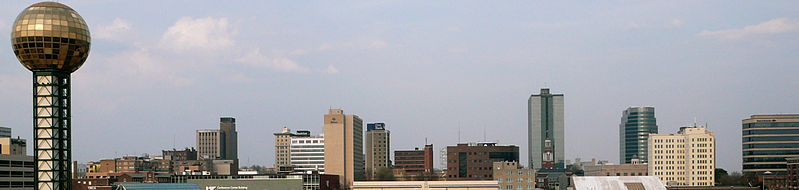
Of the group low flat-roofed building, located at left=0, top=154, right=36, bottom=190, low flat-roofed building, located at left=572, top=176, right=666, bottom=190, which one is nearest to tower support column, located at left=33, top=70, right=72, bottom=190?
low flat-roofed building, located at left=0, top=154, right=36, bottom=190

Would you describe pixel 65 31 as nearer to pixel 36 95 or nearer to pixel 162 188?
pixel 36 95

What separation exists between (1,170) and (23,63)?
1773 inches

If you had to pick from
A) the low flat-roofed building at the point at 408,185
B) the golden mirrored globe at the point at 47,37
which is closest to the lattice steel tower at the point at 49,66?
the golden mirrored globe at the point at 47,37

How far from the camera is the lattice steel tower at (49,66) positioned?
138500 mm

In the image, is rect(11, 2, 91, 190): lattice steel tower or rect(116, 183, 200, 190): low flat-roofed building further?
rect(116, 183, 200, 190): low flat-roofed building

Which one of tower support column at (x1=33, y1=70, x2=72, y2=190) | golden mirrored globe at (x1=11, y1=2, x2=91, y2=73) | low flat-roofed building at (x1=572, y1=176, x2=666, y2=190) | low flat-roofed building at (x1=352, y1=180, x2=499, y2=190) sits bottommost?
low flat-roofed building at (x1=352, y1=180, x2=499, y2=190)

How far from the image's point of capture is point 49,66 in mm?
140000

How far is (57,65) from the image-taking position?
140375mm

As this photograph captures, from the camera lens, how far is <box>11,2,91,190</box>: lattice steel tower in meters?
138

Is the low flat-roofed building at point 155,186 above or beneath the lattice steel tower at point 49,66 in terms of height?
beneath

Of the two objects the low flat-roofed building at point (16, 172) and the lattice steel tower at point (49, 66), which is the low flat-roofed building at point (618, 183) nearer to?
the lattice steel tower at point (49, 66)

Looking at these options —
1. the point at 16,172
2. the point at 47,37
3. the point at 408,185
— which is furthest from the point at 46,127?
the point at 408,185

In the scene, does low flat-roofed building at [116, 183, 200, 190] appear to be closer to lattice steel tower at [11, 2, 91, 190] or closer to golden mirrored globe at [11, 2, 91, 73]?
lattice steel tower at [11, 2, 91, 190]

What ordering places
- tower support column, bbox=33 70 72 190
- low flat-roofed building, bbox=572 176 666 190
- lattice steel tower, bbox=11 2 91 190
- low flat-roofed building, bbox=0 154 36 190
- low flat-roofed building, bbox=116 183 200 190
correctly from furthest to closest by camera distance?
low flat-roofed building, bbox=0 154 36 190
low flat-roofed building, bbox=116 183 200 190
low flat-roofed building, bbox=572 176 666 190
tower support column, bbox=33 70 72 190
lattice steel tower, bbox=11 2 91 190
